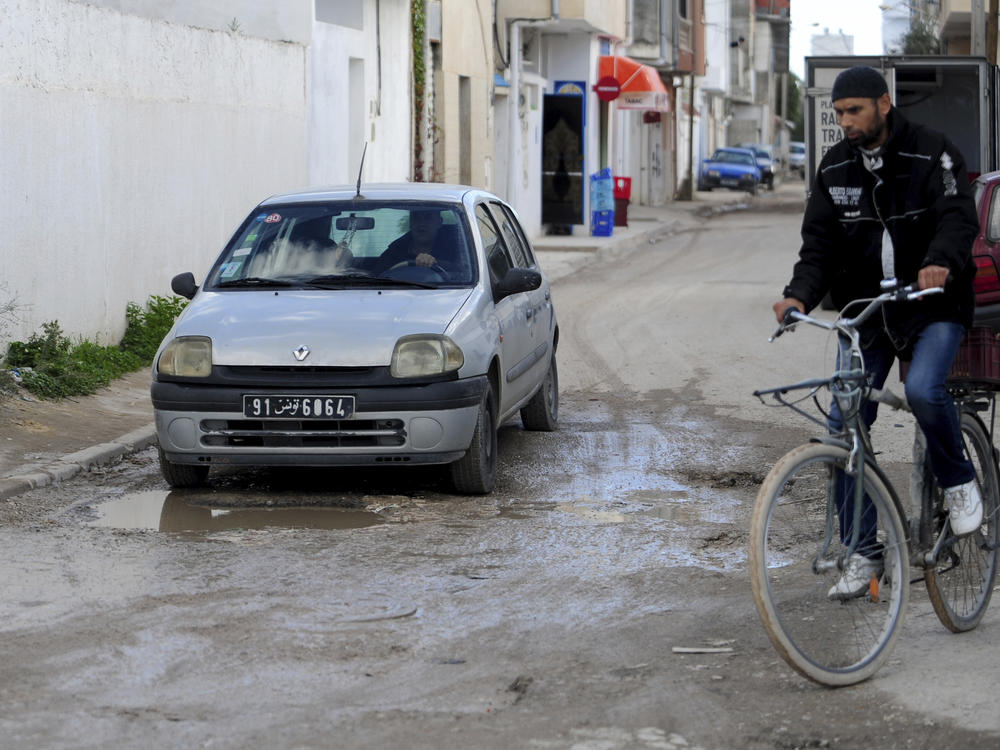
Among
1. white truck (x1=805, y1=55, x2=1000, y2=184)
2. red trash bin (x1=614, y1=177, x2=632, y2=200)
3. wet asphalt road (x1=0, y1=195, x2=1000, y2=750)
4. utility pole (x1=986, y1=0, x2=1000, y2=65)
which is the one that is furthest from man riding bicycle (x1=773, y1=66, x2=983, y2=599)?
red trash bin (x1=614, y1=177, x2=632, y2=200)

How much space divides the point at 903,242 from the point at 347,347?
3.32 m

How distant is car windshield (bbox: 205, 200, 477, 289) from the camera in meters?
8.91

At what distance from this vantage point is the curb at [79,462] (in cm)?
842

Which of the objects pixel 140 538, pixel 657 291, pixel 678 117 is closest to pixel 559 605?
pixel 140 538

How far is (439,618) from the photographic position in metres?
6.00

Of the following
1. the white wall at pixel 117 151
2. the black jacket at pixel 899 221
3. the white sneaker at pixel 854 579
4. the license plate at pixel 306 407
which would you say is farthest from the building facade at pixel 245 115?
the white sneaker at pixel 854 579

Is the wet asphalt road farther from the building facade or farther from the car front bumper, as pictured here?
the building facade

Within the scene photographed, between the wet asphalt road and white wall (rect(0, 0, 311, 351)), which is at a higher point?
white wall (rect(0, 0, 311, 351))

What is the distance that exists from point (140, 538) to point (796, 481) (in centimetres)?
345

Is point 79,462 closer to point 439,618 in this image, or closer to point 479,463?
point 479,463

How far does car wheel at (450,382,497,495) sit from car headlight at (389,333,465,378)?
11.0 inches

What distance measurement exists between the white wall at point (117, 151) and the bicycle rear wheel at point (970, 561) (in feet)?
25.0

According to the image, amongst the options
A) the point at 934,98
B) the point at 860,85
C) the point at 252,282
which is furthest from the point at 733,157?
the point at 860,85

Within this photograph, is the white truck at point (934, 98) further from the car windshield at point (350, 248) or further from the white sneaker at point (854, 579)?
the white sneaker at point (854, 579)
